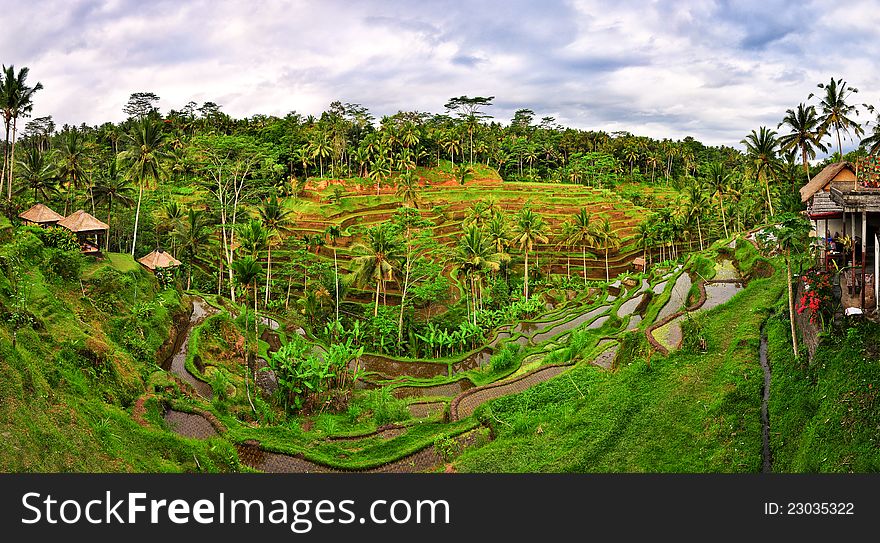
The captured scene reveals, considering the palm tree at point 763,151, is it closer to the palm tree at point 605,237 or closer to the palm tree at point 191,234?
the palm tree at point 605,237

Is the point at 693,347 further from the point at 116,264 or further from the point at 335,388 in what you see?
the point at 116,264

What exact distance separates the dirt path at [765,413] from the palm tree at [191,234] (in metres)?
35.1

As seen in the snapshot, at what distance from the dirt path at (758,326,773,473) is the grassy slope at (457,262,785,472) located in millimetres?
161

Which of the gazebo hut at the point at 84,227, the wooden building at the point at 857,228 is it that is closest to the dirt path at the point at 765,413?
the wooden building at the point at 857,228

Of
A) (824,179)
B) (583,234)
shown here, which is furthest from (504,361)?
(583,234)

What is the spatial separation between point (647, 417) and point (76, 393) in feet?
43.8

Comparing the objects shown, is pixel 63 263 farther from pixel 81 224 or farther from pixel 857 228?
pixel 857 228

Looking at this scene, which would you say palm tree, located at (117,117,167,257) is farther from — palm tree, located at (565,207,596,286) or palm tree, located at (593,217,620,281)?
palm tree, located at (593,217,620,281)

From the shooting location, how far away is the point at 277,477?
8406 millimetres

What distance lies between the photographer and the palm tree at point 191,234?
3903 cm

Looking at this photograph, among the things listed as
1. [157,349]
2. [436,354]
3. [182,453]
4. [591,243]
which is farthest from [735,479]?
[591,243]

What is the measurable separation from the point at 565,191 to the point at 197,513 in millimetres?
62550

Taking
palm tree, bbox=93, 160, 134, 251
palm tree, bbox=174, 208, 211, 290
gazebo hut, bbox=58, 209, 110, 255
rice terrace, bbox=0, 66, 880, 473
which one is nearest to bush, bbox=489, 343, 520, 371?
rice terrace, bbox=0, 66, 880, 473

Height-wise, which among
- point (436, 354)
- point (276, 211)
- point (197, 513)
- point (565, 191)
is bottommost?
point (436, 354)
